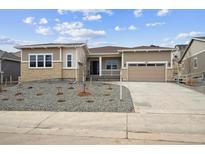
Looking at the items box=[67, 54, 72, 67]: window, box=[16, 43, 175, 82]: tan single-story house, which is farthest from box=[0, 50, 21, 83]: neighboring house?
box=[67, 54, 72, 67]: window

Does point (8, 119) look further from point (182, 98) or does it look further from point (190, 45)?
point (190, 45)

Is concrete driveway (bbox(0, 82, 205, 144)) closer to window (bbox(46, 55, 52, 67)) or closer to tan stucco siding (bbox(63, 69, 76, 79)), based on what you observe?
tan stucco siding (bbox(63, 69, 76, 79))

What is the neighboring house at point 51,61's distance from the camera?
25719mm

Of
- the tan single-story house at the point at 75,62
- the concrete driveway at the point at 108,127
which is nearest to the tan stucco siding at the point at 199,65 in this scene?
the tan single-story house at the point at 75,62

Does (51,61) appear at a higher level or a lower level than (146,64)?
higher

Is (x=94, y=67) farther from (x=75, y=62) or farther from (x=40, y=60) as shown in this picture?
(x=40, y=60)

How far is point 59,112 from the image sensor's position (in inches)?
397

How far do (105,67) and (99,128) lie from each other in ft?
75.9

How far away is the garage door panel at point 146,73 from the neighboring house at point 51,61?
5837mm

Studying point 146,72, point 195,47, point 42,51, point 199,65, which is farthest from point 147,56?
point 42,51

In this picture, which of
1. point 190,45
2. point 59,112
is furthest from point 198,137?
point 190,45

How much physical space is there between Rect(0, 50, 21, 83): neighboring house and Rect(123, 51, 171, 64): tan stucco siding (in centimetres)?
1497

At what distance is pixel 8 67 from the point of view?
32.2m
